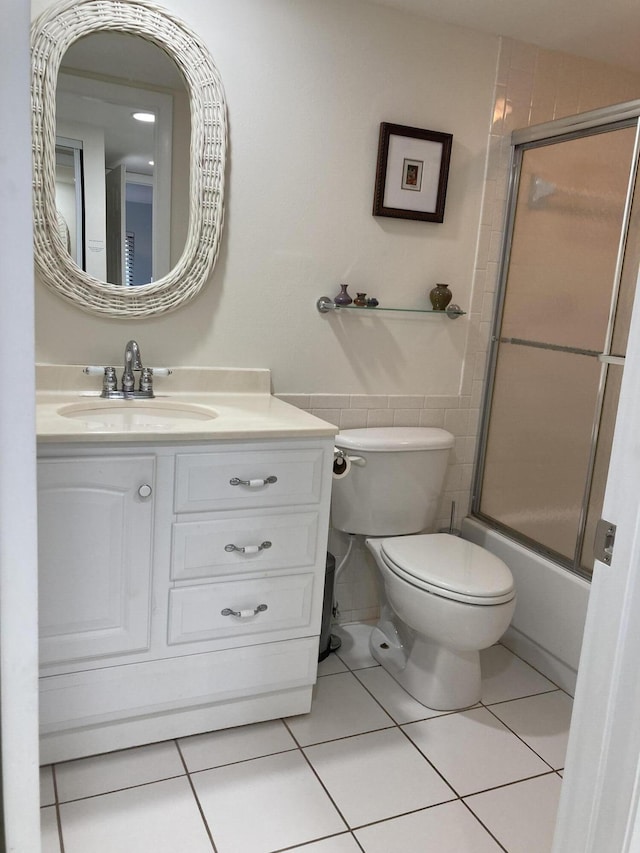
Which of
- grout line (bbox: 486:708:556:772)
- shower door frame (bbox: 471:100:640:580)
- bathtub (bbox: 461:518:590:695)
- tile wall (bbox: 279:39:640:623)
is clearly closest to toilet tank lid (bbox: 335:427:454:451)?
tile wall (bbox: 279:39:640:623)

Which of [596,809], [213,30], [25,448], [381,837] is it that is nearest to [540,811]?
[381,837]

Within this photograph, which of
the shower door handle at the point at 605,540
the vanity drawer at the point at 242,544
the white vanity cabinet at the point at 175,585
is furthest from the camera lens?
Result: the vanity drawer at the point at 242,544

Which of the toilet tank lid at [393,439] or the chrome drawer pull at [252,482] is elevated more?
the toilet tank lid at [393,439]

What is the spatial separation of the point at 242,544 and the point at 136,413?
51cm

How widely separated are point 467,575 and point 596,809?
39.8 inches

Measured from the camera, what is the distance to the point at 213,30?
2025mm

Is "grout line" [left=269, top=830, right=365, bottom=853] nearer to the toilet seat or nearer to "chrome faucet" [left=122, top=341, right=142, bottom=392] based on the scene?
the toilet seat

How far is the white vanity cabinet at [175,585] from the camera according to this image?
5.45ft

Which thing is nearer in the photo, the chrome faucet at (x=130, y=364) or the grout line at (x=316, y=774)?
the grout line at (x=316, y=774)

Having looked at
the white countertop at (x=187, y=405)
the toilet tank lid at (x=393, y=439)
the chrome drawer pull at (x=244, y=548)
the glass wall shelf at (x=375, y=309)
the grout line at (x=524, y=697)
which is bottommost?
the grout line at (x=524, y=697)

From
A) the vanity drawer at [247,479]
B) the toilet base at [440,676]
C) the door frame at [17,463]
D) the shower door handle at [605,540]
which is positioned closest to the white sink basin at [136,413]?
the vanity drawer at [247,479]

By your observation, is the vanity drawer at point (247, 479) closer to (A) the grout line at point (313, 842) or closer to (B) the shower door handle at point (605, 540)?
(A) the grout line at point (313, 842)

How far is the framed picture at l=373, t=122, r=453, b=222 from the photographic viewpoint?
2.31 meters

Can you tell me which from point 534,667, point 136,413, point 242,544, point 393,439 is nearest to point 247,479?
point 242,544
